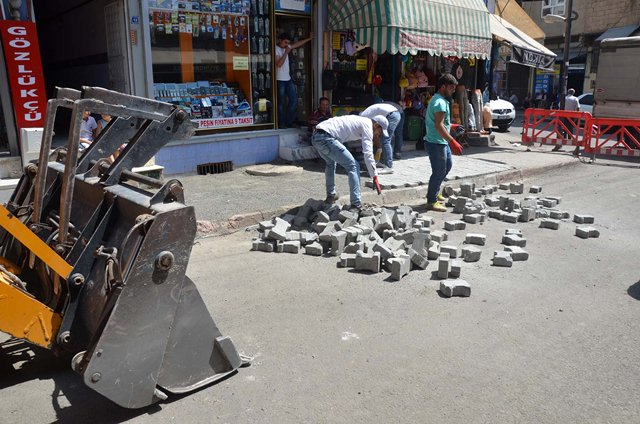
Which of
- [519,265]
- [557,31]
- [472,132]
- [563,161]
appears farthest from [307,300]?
[557,31]

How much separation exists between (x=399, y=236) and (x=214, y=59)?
6.25 m

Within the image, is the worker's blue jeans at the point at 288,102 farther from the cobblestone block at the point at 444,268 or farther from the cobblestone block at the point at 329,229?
the cobblestone block at the point at 444,268

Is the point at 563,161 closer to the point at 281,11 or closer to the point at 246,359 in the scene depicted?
the point at 281,11

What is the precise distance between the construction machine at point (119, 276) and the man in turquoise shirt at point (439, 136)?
4.89 metres

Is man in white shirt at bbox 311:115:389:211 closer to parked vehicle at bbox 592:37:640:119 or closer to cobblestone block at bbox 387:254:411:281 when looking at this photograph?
cobblestone block at bbox 387:254:411:281

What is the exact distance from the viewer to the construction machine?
119 inches

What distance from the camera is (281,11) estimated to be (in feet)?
37.0

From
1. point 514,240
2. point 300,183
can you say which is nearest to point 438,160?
point 514,240

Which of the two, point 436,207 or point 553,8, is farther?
point 553,8

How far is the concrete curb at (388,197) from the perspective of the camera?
7160 mm

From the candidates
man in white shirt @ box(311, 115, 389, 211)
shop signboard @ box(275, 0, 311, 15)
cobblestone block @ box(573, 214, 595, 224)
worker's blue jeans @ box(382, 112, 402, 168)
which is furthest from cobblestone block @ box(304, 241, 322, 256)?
shop signboard @ box(275, 0, 311, 15)

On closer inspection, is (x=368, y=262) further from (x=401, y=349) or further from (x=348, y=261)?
(x=401, y=349)

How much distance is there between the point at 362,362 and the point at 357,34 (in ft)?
29.3

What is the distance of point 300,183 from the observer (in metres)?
9.57
